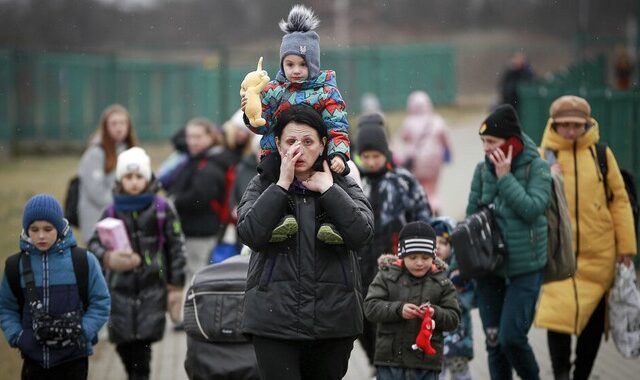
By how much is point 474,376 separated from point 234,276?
10.5ft

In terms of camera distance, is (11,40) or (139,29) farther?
(139,29)

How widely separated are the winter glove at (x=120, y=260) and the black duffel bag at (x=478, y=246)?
89.0 inches

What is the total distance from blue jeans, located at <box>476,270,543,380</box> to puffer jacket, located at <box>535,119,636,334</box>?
1.79 feet

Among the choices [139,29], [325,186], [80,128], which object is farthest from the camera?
[139,29]

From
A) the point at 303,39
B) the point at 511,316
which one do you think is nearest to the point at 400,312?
the point at 511,316

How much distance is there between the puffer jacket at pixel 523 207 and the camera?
27.5 ft

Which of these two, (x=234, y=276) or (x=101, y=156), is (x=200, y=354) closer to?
(x=234, y=276)

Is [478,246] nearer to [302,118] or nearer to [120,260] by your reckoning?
[302,118]

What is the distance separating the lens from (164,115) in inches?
1404

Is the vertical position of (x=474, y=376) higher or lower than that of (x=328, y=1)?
lower

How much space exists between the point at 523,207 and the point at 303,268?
8.05ft

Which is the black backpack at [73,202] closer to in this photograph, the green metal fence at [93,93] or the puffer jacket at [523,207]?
the puffer jacket at [523,207]

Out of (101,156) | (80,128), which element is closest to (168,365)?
(101,156)

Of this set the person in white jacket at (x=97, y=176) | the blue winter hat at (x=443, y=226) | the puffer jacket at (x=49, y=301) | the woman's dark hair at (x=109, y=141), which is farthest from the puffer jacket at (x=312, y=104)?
the person in white jacket at (x=97, y=176)
